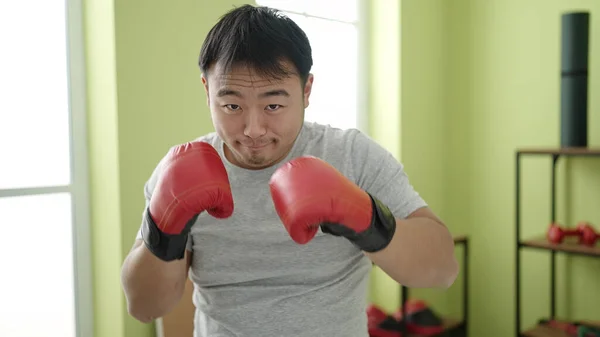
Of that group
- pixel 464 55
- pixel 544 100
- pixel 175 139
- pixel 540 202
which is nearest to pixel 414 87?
pixel 464 55

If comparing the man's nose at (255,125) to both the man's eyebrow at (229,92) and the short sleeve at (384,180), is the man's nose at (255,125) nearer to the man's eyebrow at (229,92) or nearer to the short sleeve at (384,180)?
the man's eyebrow at (229,92)

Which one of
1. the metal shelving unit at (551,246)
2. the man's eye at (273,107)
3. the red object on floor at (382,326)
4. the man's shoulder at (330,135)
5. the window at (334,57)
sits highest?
the window at (334,57)

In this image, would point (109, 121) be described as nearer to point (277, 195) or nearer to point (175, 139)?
point (175, 139)

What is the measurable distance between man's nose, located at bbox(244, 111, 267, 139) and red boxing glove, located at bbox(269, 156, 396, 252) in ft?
0.28

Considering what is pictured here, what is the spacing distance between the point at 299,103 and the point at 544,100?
2.15 meters

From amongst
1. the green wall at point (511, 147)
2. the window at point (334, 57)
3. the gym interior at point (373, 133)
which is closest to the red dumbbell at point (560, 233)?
the gym interior at point (373, 133)

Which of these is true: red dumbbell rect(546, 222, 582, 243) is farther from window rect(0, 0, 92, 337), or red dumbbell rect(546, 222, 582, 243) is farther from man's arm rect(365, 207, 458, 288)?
window rect(0, 0, 92, 337)

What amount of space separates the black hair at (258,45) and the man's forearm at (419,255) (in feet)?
1.12

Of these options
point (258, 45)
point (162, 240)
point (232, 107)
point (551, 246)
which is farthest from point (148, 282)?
point (551, 246)

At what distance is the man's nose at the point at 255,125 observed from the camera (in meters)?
0.93

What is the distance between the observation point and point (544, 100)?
275 centimetres

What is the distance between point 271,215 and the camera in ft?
3.52

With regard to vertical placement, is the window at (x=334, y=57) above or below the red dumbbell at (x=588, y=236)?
above

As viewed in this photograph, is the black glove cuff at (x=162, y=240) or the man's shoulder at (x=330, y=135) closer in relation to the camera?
the black glove cuff at (x=162, y=240)
